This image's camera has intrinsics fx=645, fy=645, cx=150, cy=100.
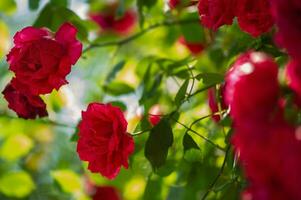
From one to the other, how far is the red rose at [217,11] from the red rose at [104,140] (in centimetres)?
15

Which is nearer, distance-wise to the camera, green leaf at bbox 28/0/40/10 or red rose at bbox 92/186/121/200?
green leaf at bbox 28/0/40/10

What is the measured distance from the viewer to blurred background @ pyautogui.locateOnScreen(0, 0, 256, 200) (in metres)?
0.95

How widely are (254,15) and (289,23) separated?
0.21 m

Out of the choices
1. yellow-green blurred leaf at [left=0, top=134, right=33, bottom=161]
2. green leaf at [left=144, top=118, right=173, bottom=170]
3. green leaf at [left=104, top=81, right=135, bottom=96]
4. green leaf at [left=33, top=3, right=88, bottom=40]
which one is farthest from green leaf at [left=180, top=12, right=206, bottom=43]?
green leaf at [left=144, top=118, right=173, bottom=170]

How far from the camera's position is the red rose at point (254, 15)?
0.68 m

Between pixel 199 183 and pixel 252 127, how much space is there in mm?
586

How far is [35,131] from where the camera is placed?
1650mm

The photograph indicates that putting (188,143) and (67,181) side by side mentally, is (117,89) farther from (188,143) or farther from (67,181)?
(188,143)

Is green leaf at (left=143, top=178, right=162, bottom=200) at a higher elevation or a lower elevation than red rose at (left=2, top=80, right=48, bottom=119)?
lower

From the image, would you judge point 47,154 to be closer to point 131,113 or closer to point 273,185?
point 131,113

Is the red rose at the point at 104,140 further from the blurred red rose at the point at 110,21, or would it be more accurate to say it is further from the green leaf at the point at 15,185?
the blurred red rose at the point at 110,21

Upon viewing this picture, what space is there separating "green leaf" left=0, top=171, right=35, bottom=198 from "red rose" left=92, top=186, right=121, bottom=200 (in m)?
0.15

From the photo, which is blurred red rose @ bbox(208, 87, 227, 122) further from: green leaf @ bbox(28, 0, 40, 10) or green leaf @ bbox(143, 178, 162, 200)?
green leaf @ bbox(28, 0, 40, 10)

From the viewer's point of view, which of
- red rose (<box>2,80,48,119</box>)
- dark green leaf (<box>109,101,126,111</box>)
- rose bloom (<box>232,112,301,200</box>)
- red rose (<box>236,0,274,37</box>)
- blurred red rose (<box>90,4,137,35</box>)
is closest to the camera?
rose bloom (<box>232,112,301,200</box>)
